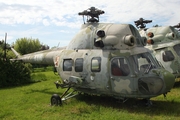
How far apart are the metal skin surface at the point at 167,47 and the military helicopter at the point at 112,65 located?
4.44 metres

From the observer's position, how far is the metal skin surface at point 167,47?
12.0 m

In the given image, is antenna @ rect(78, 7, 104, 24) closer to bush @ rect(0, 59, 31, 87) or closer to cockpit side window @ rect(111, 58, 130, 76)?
cockpit side window @ rect(111, 58, 130, 76)

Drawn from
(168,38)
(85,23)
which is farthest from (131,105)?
(168,38)

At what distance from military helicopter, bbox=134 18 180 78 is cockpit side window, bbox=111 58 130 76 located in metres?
5.49

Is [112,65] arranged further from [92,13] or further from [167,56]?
[167,56]

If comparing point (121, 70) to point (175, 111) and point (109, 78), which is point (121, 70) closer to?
point (109, 78)

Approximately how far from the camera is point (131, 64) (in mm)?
7426

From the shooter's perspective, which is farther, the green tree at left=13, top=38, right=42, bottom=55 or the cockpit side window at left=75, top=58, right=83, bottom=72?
the green tree at left=13, top=38, right=42, bottom=55

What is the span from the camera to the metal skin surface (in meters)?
12.0

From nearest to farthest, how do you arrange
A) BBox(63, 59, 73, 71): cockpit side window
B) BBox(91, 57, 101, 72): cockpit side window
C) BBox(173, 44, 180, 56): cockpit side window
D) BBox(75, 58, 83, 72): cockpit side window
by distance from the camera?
BBox(91, 57, 101, 72): cockpit side window
BBox(75, 58, 83, 72): cockpit side window
BBox(63, 59, 73, 71): cockpit side window
BBox(173, 44, 180, 56): cockpit side window

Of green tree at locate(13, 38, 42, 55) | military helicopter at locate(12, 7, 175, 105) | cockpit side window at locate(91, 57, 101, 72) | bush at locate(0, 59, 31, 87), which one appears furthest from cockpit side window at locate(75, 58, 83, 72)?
green tree at locate(13, 38, 42, 55)

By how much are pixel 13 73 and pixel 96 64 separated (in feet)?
36.6

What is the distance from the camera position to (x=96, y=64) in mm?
8117

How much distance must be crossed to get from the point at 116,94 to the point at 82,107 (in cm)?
159
